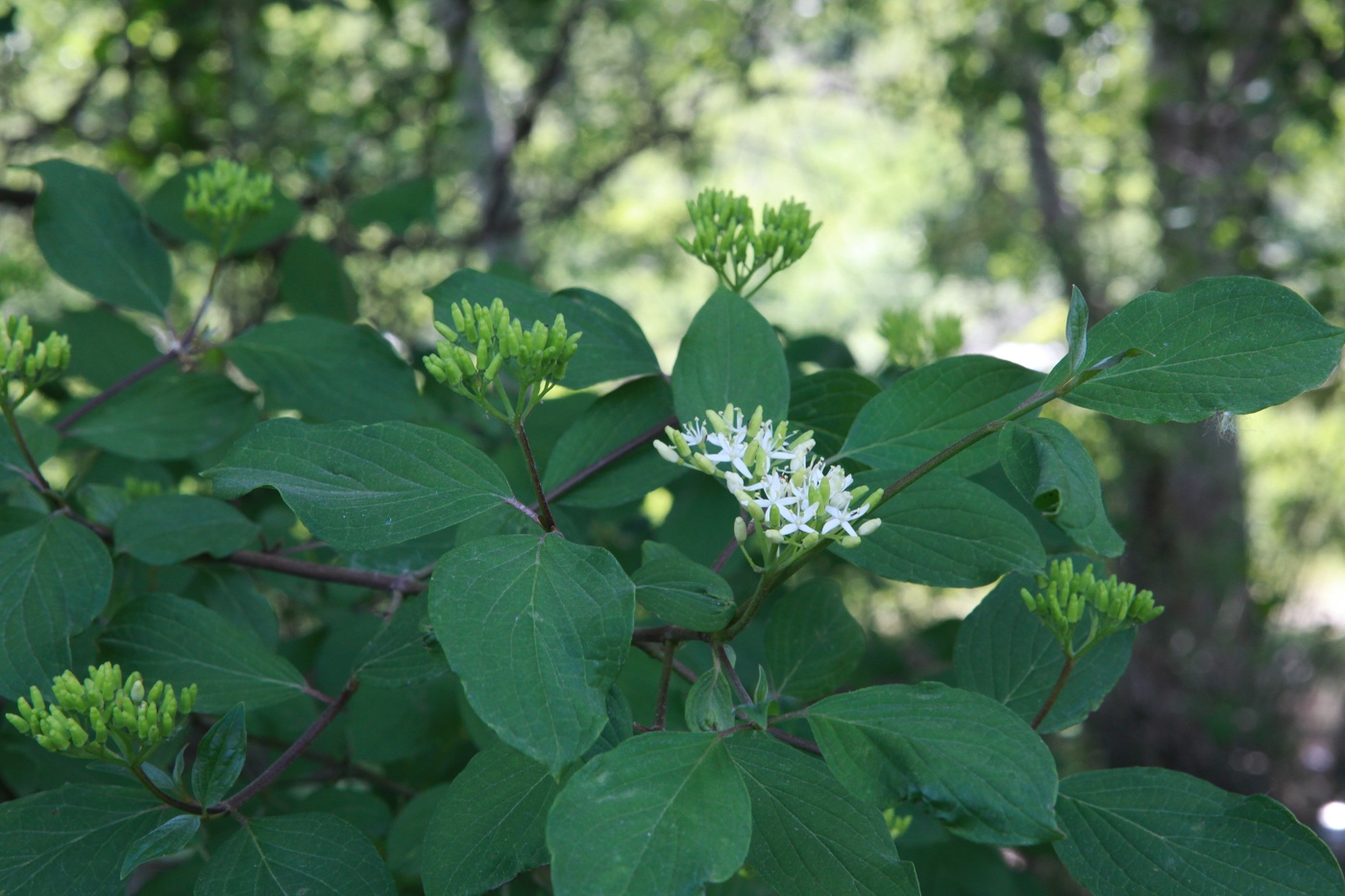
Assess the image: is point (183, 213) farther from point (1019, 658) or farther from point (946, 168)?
point (946, 168)

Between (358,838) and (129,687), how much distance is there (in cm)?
16

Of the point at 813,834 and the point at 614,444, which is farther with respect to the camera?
the point at 614,444

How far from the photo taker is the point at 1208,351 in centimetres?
52

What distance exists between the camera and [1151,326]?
0.53 meters

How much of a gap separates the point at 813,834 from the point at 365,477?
314 millimetres

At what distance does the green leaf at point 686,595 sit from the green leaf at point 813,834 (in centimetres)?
7

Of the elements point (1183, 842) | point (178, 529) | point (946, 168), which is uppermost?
point (178, 529)

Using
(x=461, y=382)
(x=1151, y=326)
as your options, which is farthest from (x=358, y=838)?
(x=1151, y=326)

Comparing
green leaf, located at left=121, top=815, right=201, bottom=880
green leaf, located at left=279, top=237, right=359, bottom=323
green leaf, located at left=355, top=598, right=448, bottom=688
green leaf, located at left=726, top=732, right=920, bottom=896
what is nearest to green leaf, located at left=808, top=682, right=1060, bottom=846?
green leaf, located at left=726, top=732, right=920, bottom=896

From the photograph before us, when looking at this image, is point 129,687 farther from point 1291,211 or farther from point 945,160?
point 1291,211

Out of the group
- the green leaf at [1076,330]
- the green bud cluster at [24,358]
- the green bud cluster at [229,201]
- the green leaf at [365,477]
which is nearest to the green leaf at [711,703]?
the green leaf at [365,477]

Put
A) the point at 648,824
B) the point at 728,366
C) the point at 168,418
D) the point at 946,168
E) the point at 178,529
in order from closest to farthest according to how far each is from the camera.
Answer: the point at 648,824, the point at 728,366, the point at 178,529, the point at 168,418, the point at 946,168

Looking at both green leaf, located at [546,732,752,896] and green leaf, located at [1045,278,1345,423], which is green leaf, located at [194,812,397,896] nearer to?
green leaf, located at [546,732,752,896]

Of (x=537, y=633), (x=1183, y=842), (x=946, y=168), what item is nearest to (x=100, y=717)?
(x=537, y=633)
